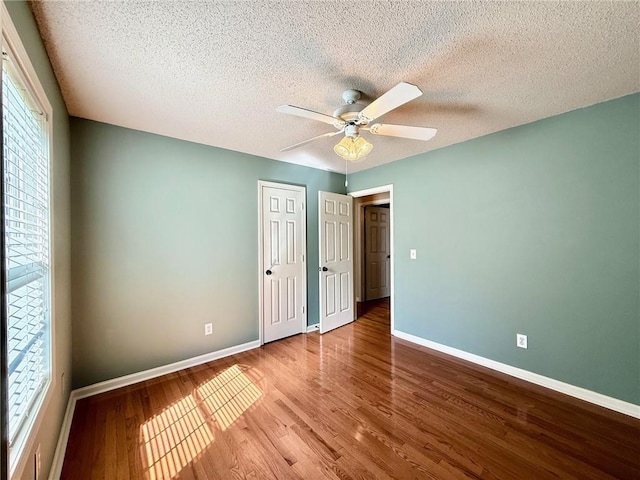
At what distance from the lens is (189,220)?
277 cm

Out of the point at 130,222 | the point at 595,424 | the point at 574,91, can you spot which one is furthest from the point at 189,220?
the point at 595,424

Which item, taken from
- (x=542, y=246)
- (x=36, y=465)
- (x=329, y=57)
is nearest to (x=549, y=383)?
(x=542, y=246)

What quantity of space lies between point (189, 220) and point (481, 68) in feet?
8.88

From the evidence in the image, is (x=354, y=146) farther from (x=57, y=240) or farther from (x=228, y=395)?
(x=228, y=395)

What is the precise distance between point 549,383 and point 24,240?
12.2 ft

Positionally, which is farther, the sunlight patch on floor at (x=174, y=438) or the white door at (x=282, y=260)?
the white door at (x=282, y=260)

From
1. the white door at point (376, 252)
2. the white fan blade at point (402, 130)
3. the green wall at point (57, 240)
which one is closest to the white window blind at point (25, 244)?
the green wall at point (57, 240)

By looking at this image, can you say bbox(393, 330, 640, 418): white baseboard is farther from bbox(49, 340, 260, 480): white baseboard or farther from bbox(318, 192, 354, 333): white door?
bbox(49, 340, 260, 480): white baseboard

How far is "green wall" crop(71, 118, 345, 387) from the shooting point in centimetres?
226

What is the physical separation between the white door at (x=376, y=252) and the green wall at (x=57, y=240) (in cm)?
457

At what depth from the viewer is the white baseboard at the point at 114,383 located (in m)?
1.56

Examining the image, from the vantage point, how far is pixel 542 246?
7.77 ft

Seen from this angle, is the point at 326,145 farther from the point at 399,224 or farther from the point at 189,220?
the point at 189,220

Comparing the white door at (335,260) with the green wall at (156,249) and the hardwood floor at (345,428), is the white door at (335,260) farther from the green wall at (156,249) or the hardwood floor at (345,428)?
the hardwood floor at (345,428)
